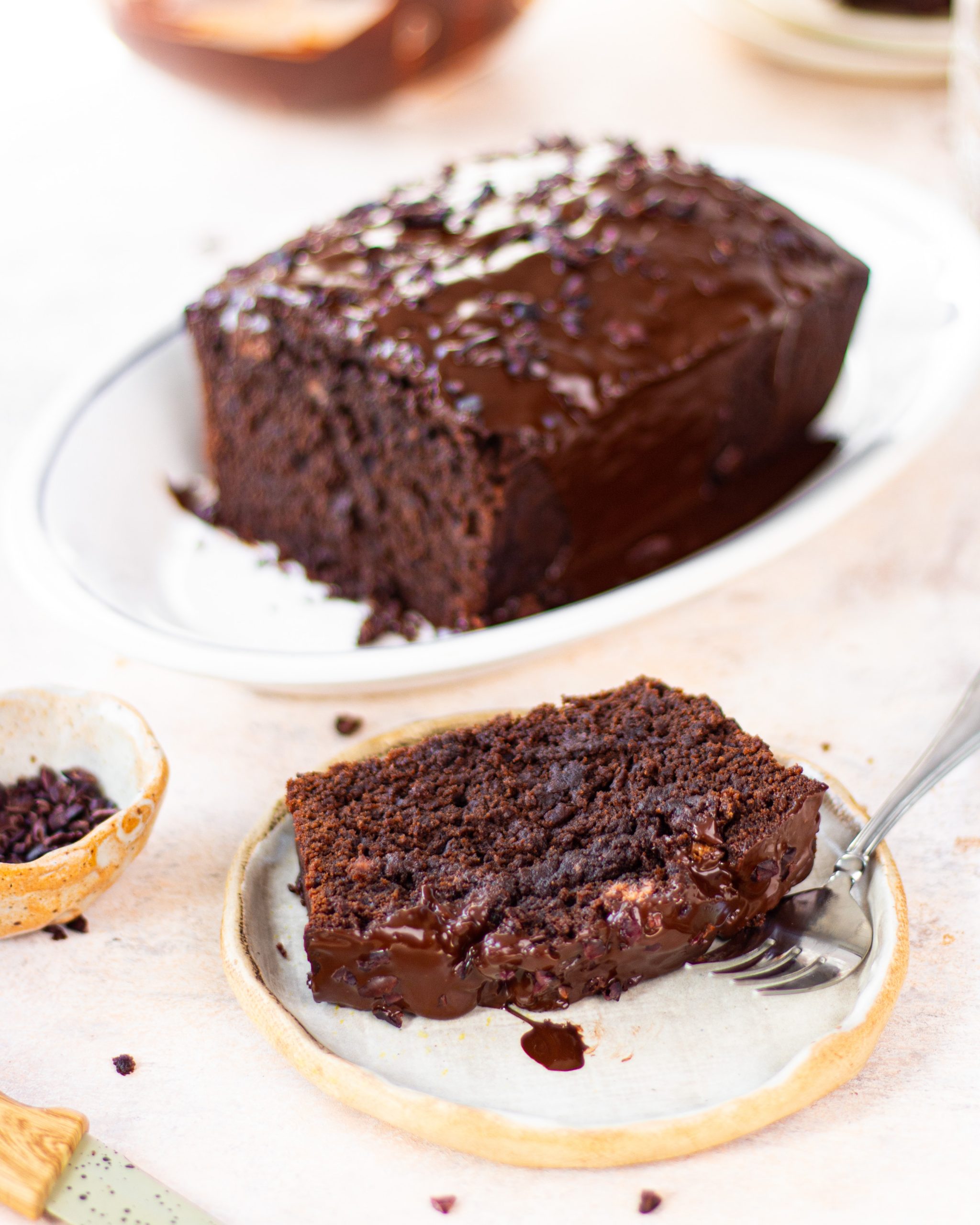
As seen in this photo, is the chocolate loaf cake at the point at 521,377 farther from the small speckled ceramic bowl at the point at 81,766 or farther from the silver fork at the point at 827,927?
the silver fork at the point at 827,927

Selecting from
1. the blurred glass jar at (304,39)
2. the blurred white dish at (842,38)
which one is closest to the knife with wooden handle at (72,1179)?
the blurred glass jar at (304,39)

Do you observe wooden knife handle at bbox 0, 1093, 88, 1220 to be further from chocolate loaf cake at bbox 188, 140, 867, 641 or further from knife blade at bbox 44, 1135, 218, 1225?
chocolate loaf cake at bbox 188, 140, 867, 641

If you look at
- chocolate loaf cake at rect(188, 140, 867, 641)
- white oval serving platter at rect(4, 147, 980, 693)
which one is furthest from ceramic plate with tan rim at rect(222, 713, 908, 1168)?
chocolate loaf cake at rect(188, 140, 867, 641)

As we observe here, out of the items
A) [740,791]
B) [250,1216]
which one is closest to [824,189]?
[740,791]

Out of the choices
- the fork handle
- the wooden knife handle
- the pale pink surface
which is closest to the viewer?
the wooden knife handle

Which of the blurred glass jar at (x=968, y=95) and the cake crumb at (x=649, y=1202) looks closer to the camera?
the cake crumb at (x=649, y=1202)
